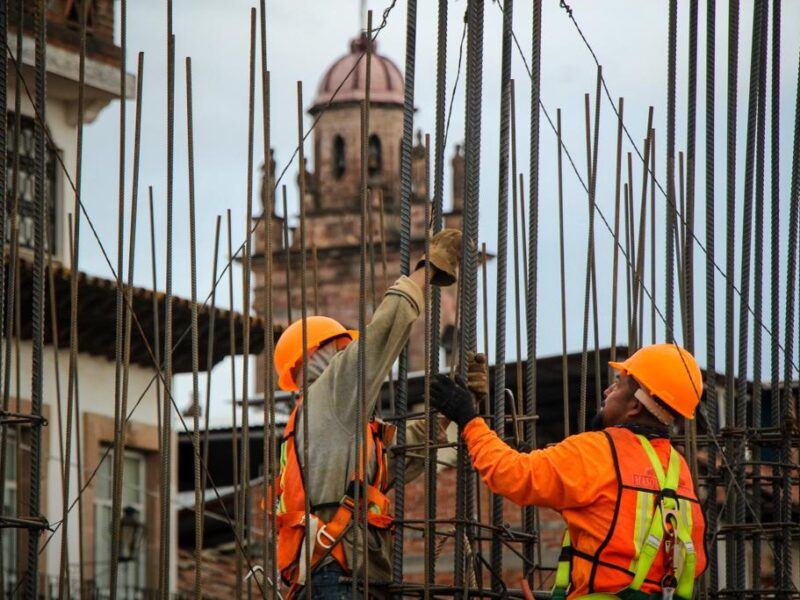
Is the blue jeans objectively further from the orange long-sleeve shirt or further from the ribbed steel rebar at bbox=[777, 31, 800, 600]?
the ribbed steel rebar at bbox=[777, 31, 800, 600]

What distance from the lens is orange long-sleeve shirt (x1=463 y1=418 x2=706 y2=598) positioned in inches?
323

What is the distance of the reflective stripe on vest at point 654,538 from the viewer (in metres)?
8.23

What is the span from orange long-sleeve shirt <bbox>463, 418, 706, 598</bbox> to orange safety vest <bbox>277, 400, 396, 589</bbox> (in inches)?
30.8

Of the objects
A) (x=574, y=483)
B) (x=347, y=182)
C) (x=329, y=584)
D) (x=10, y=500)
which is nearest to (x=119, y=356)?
(x=329, y=584)

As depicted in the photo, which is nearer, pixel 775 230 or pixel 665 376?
pixel 665 376

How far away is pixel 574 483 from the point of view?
8.22m

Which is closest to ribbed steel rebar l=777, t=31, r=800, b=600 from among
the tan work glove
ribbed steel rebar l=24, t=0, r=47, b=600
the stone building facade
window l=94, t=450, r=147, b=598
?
the tan work glove

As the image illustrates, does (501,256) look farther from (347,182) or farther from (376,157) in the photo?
(347,182)

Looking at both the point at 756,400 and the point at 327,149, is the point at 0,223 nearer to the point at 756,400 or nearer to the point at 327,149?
the point at 756,400

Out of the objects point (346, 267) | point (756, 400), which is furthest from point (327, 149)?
point (756, 400)

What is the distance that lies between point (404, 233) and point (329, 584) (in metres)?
1.74

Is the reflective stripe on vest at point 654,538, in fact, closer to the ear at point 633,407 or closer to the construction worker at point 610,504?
the construction worker at point 610,504

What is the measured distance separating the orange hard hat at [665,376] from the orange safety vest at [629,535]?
1.23 feet

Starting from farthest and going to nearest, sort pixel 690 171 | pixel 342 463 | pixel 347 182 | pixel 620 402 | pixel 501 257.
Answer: pixel 347 182 < pixel 690 171 < pixel 501 257 < pixel 342 463 < pixel 620 402
